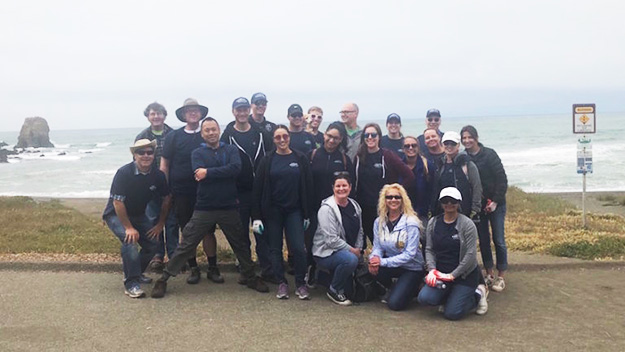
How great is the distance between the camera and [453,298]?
5.21 metres

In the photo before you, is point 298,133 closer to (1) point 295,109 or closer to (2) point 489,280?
(1) point 295,109

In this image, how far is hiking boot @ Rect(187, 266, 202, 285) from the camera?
6.34 meters

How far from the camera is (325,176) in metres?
6.09

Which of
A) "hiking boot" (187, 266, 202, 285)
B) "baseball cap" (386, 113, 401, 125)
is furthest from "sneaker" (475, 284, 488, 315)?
"hiking boot" (187, 266, 202, 285)

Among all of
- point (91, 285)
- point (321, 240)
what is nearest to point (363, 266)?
point (321, 240)

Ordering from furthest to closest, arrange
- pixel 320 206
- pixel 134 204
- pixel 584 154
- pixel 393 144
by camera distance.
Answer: pixel 584 154
pixel 393 144
pixel 320 206
pixel 134 204

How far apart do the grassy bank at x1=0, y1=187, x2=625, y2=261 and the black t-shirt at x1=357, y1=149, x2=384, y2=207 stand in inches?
84.9

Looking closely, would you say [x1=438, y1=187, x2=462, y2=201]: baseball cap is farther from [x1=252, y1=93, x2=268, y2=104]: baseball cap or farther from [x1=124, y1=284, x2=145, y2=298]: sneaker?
[x1=124, y1=284, x2=145, y2=298]: sneaker

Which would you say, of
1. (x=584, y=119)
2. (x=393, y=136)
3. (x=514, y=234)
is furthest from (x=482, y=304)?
(x=584, y=119)

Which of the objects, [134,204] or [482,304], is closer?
[482,304]

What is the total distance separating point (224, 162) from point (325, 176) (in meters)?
1.14

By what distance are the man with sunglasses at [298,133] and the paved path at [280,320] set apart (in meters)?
1.75

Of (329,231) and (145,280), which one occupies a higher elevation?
(329,231)

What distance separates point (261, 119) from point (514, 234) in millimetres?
4944
